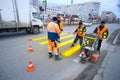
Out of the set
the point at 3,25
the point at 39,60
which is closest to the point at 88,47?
the point at 39,60

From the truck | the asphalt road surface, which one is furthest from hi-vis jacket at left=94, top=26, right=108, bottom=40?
the truck

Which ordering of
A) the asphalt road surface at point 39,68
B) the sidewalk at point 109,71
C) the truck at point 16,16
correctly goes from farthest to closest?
the truck at point 16,16 < the sidewalk at point 109,71 < the asphalt road surface at point 39,68

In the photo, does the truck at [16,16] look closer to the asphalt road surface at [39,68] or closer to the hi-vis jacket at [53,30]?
the asphalt road surface at [39,68]

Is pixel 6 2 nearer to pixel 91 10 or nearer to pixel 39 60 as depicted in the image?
pixel 39 60

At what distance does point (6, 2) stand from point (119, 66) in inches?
345

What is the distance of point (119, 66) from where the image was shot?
4.78 m

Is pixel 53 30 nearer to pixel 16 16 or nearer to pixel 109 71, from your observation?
pixel 109 71

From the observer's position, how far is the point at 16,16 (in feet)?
29.0

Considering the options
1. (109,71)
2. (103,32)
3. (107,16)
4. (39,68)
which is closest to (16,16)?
(39,68)

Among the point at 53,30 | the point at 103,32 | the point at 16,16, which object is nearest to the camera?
the point at 53,30

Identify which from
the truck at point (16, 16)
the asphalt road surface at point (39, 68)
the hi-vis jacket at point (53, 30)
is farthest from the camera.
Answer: the truck at point (16, 16)

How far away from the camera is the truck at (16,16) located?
8102mm

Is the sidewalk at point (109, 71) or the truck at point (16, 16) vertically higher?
the truck at point (16, 16)

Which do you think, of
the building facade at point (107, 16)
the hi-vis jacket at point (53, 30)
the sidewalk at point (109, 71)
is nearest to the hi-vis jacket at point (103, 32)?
the sidewalk at point (109, 71)
